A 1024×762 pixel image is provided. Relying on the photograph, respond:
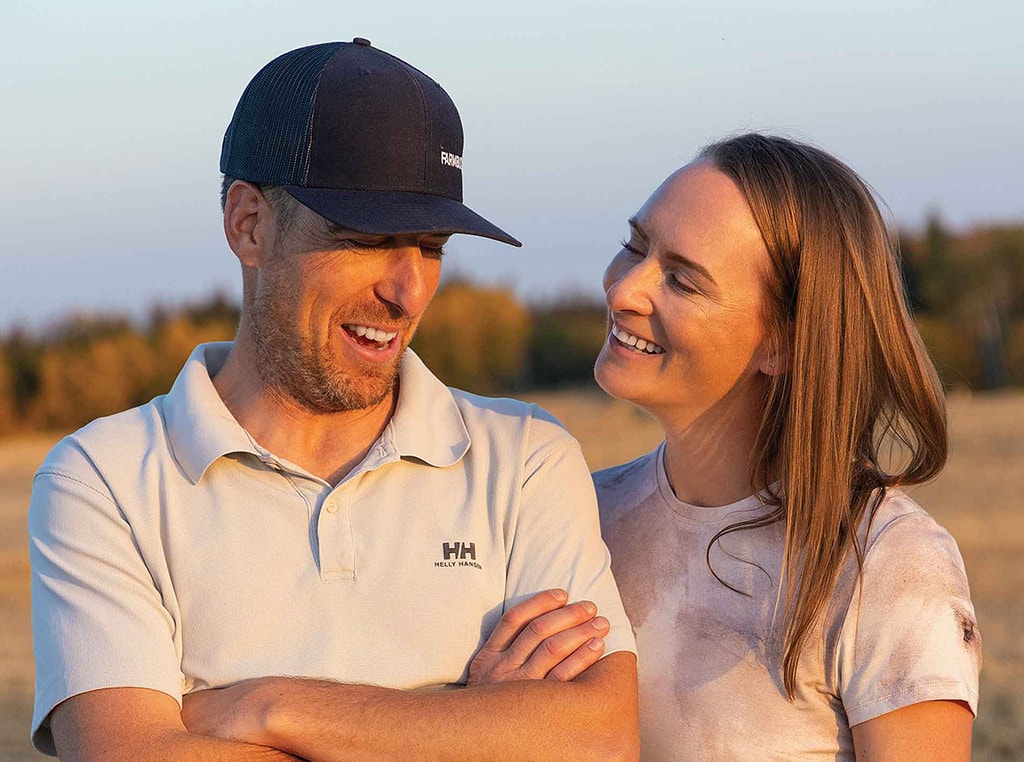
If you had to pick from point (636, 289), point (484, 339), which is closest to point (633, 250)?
point (636, 289)

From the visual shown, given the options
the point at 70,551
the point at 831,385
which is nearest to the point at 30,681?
the point at 70,551

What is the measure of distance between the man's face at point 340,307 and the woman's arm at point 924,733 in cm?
144

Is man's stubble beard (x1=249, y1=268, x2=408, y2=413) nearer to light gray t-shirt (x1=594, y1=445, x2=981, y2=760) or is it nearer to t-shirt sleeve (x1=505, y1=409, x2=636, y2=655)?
t-shirt sleeve (x1=505, y1=409, x2=636, y2=655)

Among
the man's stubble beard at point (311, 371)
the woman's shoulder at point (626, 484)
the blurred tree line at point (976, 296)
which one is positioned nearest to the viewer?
the man's stubble beard at point (311, 371)

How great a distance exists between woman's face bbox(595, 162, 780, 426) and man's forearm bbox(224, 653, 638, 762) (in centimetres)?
87

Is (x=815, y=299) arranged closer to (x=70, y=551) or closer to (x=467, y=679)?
(x=467, y=679)

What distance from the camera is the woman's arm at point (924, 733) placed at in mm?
3076

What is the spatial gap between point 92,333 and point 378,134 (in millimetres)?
25733

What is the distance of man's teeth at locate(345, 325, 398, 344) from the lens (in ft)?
10.9

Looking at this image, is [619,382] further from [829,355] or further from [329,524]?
[329,524]

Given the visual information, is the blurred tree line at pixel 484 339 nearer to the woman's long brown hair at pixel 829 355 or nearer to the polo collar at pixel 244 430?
the woman's long brown hair at pixel 829 355

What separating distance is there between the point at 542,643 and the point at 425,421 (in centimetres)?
66

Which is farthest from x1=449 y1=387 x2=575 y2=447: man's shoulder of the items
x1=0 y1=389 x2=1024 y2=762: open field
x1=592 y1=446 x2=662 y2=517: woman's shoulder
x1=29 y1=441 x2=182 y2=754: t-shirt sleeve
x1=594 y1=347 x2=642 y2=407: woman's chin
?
x1=0 y1=389 x2=1024 y2=762: open field

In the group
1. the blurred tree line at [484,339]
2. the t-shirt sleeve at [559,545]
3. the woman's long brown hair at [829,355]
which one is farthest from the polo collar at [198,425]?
the blurred tree line at [484,339]
